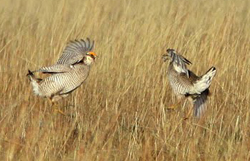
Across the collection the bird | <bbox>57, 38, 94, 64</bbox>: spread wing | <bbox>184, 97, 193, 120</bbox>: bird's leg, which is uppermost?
<bbox>57, 38, 94, 64</bbox>: spread wing

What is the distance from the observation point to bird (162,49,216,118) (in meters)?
5.53

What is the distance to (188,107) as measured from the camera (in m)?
5.82

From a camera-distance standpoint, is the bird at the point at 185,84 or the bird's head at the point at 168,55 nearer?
the bird at the point at 185,84

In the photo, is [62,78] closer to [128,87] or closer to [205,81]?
[128,87]

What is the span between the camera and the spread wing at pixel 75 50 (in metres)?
5.80

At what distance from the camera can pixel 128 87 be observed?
5.74 m

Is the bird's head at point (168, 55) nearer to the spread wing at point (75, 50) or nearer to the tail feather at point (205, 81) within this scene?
the tail feather at point (205, 81)

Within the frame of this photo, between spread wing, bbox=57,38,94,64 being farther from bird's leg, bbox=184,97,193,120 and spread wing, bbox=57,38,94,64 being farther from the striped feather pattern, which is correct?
bird's leg, bbox=184,97,193,120

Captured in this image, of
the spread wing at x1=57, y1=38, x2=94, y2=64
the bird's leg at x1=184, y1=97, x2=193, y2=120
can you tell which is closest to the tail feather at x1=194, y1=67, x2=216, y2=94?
the bird's leg at x1=184, y1=97, x2=193, y2=120

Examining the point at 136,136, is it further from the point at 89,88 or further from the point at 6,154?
the point at 89,88

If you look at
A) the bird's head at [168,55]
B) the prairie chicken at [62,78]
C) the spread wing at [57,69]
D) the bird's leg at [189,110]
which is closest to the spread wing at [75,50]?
the prairie chicken at [62,78]

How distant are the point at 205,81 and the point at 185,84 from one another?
361 mm

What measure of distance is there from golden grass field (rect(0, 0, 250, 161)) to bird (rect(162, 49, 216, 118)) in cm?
11

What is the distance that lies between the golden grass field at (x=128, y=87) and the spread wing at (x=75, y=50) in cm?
33
